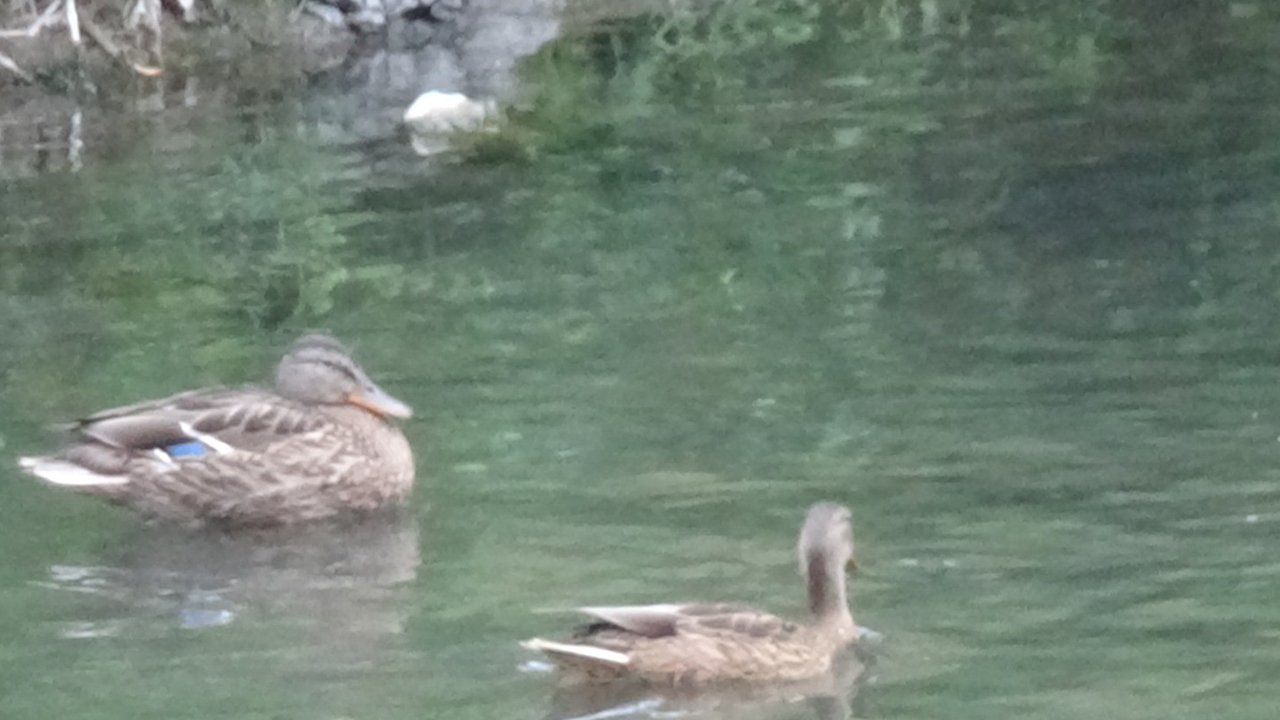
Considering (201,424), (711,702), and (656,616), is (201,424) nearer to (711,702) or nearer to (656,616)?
(656,616)

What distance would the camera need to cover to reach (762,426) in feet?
30.7

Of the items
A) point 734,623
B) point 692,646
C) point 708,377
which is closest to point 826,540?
point 734,623

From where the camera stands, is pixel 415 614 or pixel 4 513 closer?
pixel 415 614

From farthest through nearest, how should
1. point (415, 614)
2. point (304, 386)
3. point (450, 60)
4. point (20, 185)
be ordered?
point (450, 60)
point (20, 185)
point (304, 386)
point (415, 614)

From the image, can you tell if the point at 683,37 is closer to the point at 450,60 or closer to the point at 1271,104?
the point at 450,60

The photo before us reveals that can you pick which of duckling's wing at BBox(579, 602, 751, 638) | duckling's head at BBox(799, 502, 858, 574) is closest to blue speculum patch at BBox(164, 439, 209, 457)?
duckling's wing at BBox(579, 602, 751, 638)

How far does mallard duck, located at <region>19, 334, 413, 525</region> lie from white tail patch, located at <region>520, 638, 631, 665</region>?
6.58ft

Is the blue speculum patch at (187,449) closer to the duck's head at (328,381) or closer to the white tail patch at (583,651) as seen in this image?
the duck's head at (328,381)

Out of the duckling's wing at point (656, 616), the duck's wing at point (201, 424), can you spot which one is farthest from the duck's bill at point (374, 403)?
the duckling's wing at point (656, 616)

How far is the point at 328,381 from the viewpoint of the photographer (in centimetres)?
899

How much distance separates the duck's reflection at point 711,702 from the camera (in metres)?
6.84

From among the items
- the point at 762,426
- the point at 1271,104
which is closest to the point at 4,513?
the point at 762,426

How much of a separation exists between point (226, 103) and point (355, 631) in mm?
11481

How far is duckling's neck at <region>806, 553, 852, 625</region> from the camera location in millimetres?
7227
